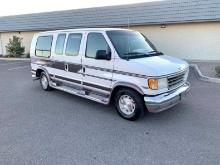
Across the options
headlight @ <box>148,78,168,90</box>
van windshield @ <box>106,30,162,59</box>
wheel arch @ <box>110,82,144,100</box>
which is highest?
van windshield @ <box>106,30,162,59</box>

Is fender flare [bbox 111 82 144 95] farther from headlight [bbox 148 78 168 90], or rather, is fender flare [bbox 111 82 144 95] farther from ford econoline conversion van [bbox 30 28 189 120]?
headlight [bbox 148 78 168 90]

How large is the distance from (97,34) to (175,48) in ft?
34.1

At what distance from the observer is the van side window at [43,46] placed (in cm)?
751

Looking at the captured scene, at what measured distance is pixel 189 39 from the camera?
14.1m

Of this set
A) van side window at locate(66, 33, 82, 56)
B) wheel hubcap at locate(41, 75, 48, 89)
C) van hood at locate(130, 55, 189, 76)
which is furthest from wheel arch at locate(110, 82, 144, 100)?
wheel hubcap at locate(41, 75, 48, 89)

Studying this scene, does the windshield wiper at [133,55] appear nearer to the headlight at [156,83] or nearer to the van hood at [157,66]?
the van hood at [157,66]

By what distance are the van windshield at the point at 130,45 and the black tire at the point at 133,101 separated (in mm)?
858

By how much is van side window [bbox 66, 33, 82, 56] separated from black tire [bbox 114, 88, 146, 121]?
1903mm

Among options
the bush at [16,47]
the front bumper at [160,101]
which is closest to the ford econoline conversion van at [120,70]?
the front bumper at [160,101]

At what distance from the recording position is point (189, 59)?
14500 mm

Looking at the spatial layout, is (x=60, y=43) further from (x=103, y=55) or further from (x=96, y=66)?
(x=103, y=55)

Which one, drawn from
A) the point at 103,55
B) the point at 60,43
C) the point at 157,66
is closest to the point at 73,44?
the point at 60,43

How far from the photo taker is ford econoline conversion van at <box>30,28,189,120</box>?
4.73m

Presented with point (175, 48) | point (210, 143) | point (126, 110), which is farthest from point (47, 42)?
point (175, 48)
